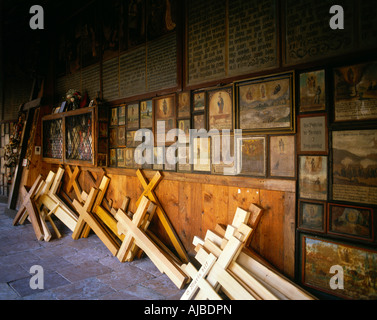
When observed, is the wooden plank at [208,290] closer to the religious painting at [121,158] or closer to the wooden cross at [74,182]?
the religious painting at [121,158]

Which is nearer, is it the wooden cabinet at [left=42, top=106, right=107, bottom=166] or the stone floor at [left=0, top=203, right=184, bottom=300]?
the stone floor at [left=0, top=203, right=184, bottom=300]

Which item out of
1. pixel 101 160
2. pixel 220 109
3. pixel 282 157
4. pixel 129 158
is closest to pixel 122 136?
pixel 129 158

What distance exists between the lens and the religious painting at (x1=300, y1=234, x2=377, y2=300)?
8.00ft

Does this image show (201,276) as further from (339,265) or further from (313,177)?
(313,177)

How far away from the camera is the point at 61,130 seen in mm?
6184

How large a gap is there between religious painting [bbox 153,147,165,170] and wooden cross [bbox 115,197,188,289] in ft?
2.02

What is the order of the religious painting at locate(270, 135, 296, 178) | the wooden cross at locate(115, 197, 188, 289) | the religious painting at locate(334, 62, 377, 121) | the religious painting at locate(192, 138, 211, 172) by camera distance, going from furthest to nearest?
the religious painting at locate(192, 138, 211, 172) < the wooden cross at locate(115, 197, 188, 289) < the religious painting at locate(270, 135, 296, 178) < the religious painting at locate(334, 62, 377, 121)

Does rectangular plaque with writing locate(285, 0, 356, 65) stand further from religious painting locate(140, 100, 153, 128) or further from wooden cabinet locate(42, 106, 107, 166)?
wooden cabinet locate(42, 106, 107, 166)

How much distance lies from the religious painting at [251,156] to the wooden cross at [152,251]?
1356 mm

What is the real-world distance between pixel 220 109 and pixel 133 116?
1.79 metres

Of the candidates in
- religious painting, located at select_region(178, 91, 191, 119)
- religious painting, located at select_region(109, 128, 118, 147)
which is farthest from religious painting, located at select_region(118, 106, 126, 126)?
religious painting, located at select_region(178, 91, 191, 119)

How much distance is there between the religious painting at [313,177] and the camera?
2.69 metres

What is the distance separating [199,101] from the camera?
3.74 meters

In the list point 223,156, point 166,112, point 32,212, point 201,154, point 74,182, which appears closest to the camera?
point 223,156
